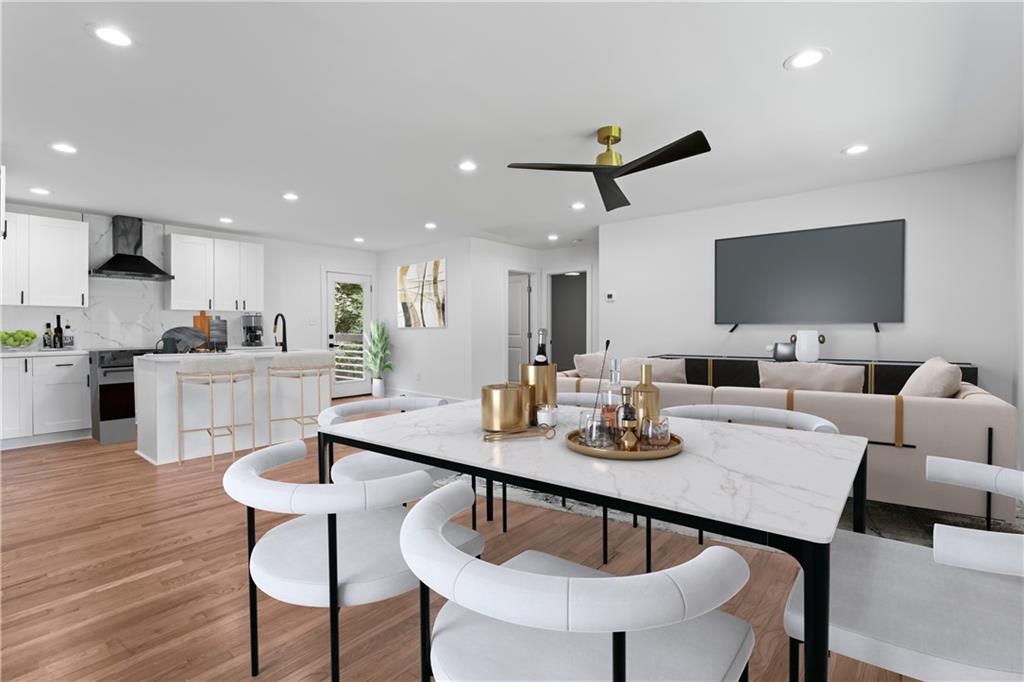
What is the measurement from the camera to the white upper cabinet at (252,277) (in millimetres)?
6488

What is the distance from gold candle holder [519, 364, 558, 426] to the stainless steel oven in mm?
5072

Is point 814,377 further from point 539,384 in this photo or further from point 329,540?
point 329,540

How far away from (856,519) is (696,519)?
0.98 meters

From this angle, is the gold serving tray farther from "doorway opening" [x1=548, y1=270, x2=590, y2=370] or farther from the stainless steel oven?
"doorway opening" [x1=548, y1=270, x2=590, y2=370]

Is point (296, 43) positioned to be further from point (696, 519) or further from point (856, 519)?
point (856, 519)

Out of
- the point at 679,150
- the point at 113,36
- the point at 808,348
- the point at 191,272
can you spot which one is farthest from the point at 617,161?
the point at 191,272

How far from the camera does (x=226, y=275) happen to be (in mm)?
6324

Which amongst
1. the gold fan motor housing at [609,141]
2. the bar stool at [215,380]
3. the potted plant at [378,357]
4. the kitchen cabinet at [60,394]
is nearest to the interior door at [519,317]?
the potted plant at [378,357]

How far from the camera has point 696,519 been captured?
3.07 ft

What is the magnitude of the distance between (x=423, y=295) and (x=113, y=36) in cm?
547

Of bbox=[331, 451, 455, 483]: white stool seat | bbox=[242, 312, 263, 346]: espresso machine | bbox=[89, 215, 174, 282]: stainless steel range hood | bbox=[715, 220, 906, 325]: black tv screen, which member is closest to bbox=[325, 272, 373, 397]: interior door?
bbox=[242, 312, 263, 346]: espresso machine

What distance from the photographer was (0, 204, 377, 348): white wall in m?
5.44

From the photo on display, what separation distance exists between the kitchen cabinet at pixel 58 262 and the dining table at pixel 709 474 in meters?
5.34

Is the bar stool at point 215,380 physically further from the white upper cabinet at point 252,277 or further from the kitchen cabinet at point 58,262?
the white upper cabinet at point 252,277
